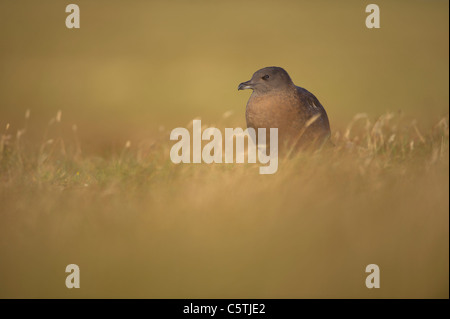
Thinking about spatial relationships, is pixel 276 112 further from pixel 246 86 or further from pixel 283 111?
pixel 246 86

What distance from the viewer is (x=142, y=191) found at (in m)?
4.70

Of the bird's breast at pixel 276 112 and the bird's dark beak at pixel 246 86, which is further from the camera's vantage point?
the bird's dark beak at pixel 246 86

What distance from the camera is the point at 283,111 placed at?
5.62 metres

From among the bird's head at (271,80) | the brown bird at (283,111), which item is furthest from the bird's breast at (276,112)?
the bird's head at (271,80)

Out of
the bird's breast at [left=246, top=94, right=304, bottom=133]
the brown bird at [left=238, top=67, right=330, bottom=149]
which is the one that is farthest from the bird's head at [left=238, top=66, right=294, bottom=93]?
the bird's breast at [left=246, top=94, right=304, bottom=133]

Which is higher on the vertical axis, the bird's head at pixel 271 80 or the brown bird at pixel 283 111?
the bird's head at pixel 271 80

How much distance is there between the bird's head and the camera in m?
5.72

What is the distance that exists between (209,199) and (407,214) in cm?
157

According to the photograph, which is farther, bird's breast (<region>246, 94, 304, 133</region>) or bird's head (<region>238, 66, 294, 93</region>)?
bird's head (<region>238, 66, 294, 93</region>)

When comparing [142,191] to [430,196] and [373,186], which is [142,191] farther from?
[430,196]

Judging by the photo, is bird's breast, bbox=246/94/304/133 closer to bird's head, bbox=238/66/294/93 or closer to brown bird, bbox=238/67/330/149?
brown bird, bbox=238/67/330/149

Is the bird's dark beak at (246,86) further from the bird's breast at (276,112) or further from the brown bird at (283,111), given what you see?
the bird's breast at (276,112)

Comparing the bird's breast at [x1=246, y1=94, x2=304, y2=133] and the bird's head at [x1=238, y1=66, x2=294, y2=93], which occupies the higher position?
the bird's head at [x1=238, y1=66, x2=294, y2=93]

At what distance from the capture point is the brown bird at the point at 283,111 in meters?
5.60
